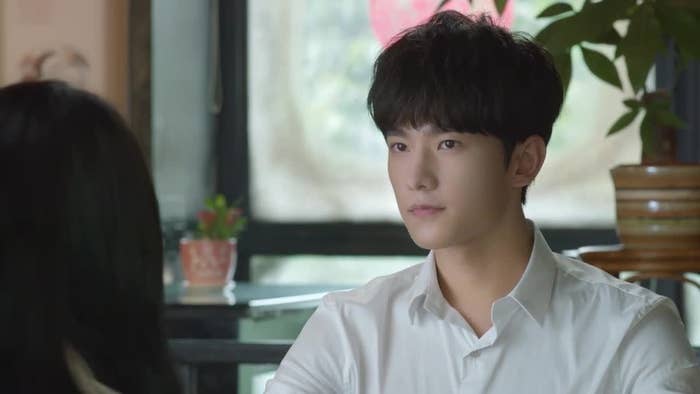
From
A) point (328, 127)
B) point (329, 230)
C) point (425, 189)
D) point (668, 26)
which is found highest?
point (668, 26)


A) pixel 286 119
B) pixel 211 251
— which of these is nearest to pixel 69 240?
pixel 211 251

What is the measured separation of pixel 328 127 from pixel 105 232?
3.66m

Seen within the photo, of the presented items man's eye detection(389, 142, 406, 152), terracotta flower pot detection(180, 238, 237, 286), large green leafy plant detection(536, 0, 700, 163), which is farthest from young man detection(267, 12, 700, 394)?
terracotta flower pot detection(180, 238, 237, 286)

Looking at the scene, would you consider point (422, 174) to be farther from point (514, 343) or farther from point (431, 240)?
point (514, 343)

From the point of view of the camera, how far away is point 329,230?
192 inches

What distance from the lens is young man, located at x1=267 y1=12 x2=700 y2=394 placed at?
5.54 feet

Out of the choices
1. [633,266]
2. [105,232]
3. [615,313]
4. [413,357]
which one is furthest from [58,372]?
[633,266]

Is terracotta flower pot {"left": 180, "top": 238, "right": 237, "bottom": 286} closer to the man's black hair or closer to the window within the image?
the window

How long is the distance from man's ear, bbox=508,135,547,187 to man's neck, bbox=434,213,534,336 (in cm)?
8

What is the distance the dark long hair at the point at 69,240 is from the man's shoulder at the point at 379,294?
0.50 meters

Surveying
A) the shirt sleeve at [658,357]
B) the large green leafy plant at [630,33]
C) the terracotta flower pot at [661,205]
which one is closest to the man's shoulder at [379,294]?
the shirt sleeve at [658,357]

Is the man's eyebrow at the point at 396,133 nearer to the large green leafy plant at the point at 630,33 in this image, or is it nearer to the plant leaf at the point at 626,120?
the large green leafy plant at the point at 630,33

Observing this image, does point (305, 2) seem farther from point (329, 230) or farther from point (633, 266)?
point (633, 266)

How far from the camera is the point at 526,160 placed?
181 cm
